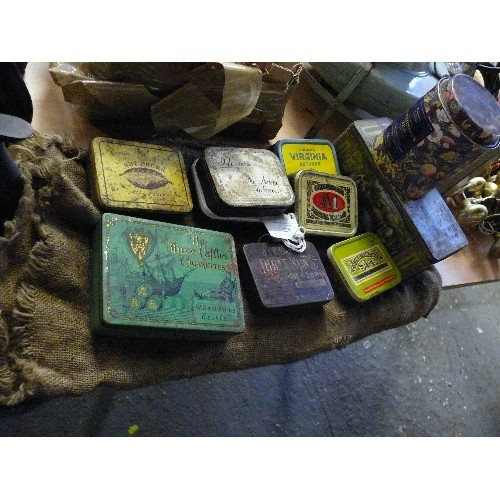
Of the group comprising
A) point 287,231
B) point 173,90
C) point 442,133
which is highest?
point 442,133

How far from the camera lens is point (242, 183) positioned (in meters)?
0.83

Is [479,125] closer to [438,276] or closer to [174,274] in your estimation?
[438,276]

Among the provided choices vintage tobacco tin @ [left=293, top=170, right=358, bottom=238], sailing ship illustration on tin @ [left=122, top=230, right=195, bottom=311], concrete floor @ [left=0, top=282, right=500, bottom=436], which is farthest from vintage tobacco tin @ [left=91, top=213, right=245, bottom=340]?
concrete floor @ [left=0, top=282, right=500, bottom=436]

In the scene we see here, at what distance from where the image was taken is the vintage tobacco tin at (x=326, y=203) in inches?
35.5

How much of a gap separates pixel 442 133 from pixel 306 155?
0.26 metres

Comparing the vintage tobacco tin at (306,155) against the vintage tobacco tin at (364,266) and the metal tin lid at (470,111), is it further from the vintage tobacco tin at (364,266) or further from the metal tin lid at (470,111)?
the metal tin lid at (470,111)

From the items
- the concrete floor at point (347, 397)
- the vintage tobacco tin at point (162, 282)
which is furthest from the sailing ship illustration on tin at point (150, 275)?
the concrete floor at point (347, 397)

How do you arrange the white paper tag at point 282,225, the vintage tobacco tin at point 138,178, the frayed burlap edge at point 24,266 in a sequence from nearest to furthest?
the frayed burlap edge at point 24,266, the vintage tobacco tin at point 138,178, the white paper tag at point 282,225

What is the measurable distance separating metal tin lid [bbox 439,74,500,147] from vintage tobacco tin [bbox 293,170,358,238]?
0.24 m

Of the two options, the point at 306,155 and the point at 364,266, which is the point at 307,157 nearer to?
the point at 306,155

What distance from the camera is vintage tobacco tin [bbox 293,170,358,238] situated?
0.90 meters

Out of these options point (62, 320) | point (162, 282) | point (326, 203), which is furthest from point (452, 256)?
point (62, 320)

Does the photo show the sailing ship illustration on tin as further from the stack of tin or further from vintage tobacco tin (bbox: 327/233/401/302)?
vintage tobacco tin (bbox: 327/233/401/302)

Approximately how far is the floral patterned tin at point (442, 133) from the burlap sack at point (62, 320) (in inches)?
13.5
